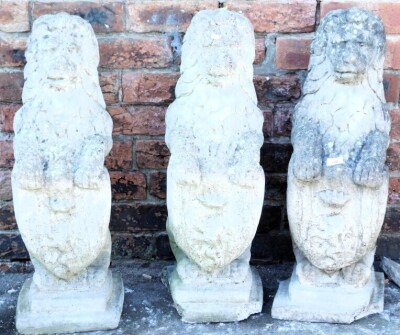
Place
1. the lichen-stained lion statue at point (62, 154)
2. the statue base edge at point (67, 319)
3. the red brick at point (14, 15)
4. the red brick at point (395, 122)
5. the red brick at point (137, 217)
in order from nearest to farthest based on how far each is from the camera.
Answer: the lichen-stained lion statue at point (62, 154) → the statue base edge at point (67, 319) → the red brick at point (14, 15) → the red brick at point (395, 122) → the red brick at point (137, 217)

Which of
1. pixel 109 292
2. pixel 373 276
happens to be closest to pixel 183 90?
pixel 109 292

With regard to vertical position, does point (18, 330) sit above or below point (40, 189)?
below

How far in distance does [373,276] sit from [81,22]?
1.31 meters

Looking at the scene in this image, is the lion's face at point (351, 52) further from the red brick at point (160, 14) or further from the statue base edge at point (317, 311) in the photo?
the statue base edge at point (317, 311)

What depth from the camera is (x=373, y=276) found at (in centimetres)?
269

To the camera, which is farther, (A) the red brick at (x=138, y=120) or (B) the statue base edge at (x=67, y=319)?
(A) the red brick at (x=138, y=120)

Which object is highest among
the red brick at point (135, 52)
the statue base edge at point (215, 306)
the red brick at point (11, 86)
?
the red brick at point (135, 52)

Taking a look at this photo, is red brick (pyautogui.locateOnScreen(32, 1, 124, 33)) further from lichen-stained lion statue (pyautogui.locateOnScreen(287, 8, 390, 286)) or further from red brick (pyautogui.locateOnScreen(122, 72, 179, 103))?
lichen-stained lion statue (pyautogui.locateOnScreen(287, 8, 390, 286))

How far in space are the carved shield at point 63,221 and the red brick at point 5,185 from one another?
622mm

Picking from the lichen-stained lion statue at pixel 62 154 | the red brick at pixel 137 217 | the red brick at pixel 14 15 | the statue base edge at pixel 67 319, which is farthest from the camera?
the red brick at pixel 137 217

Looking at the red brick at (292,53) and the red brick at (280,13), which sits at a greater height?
the red brick at (280,13)

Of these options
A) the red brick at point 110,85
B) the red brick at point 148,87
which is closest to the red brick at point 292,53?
the red brick at point 148,87

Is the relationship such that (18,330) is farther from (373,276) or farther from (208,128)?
(373,276)

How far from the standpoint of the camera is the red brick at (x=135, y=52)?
2.91 meters
